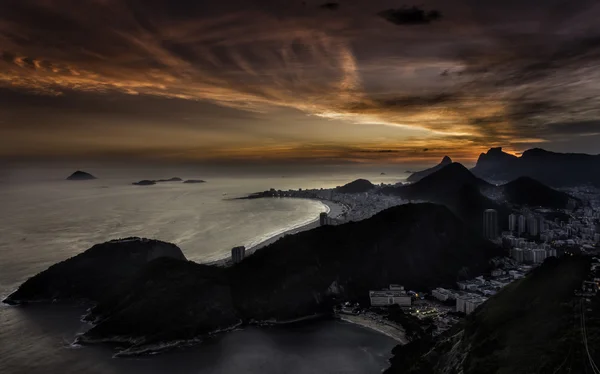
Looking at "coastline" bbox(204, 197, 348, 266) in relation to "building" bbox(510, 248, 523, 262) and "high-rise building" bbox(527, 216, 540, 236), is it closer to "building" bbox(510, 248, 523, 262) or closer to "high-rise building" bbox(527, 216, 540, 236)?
"building" bbox(510, 248, 523, 262)

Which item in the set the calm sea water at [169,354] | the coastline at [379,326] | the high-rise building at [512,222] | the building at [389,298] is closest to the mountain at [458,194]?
the high-rise building at [512,222]

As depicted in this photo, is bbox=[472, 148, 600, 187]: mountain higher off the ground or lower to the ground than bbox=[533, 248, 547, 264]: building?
higher

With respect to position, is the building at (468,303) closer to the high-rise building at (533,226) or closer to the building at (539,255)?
the building at (539,255)

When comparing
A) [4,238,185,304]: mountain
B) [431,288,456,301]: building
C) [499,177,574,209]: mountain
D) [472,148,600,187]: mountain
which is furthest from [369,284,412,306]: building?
[472,148,600,187]: mountain

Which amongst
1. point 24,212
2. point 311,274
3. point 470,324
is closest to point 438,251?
point 311,274

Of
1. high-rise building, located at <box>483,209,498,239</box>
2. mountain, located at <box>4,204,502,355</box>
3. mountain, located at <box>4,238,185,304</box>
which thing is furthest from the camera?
high-rise building, located at <box>483,209,498,239</box>

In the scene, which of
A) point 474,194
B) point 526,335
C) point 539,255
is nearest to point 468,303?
point 526,335

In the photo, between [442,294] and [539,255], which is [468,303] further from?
[539,255]
